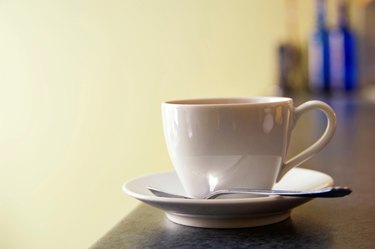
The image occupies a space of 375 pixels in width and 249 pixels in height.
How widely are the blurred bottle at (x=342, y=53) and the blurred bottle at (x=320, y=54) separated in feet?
0.06

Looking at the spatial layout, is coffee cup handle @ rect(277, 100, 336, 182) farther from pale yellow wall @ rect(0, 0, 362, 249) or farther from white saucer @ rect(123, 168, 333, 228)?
pale yellow wall @ rect(0, 0, 362, 249)

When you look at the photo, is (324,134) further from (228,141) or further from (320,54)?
(320,54)

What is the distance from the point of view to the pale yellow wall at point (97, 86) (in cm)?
236

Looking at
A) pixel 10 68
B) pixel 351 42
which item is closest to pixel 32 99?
pixel 10 68

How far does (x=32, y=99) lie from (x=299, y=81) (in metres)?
1.23

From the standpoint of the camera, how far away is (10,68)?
2803 millimetres

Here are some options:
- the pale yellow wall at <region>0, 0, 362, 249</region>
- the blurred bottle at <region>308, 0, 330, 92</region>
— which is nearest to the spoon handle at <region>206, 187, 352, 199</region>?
the blurred bottle at <region>308, 0, 330, 92</region>

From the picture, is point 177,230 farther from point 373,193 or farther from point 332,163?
point 332,163

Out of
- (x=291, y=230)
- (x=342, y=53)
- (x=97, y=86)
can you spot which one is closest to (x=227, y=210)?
(x=291, y=230)

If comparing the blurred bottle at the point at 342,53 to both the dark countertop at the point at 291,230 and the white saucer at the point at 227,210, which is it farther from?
the white saucer at the point at 227,210

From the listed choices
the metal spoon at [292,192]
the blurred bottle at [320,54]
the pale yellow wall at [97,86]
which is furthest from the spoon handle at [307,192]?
the pale yellow wall at [97,86]

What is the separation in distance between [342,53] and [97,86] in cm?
106

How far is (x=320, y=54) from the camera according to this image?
6.88 ft

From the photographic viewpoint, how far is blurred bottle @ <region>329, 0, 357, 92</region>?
2.07 metres
